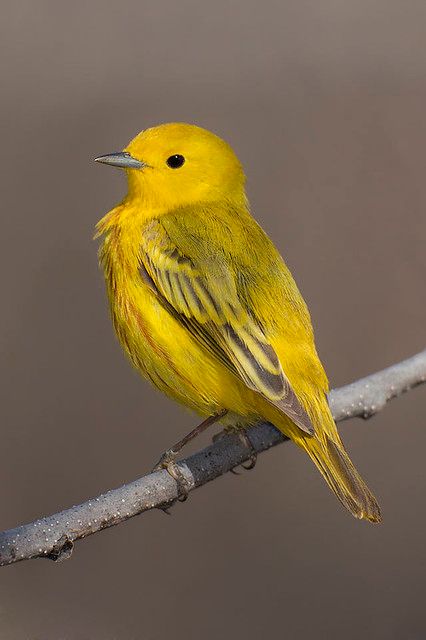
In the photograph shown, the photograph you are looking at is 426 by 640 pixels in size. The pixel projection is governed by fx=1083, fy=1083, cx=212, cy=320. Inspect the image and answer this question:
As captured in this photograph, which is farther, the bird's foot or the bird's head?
the bird's head

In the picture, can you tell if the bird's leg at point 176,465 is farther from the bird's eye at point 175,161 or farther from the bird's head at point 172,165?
the bird's eye at point 175,161

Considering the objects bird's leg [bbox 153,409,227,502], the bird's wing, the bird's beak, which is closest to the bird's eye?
the bird's beak

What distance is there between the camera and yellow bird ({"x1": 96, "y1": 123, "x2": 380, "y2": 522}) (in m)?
4.51

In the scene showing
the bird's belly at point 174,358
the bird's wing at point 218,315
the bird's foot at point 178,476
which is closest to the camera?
the bird's foot at point 178,476

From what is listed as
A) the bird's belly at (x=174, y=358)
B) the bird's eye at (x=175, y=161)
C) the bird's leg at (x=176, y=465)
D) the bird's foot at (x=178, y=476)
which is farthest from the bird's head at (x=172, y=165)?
the bird's foot at (x=178, y=476)

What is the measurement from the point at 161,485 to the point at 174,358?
2.21 feet

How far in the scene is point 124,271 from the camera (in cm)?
485

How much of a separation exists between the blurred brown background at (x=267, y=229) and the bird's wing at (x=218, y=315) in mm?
2316

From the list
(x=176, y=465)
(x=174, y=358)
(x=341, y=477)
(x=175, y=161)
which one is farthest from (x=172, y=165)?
(x=341, y=477)

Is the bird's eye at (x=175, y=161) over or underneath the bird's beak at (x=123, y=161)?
underneath

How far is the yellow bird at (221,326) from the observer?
177 inches

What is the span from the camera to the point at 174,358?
4.63m

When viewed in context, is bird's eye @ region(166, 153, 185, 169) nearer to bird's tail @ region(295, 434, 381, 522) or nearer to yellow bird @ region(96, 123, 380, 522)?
yellow bird @ region(96, 123, 380, 522)

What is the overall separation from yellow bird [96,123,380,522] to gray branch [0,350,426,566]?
0.15 metres
